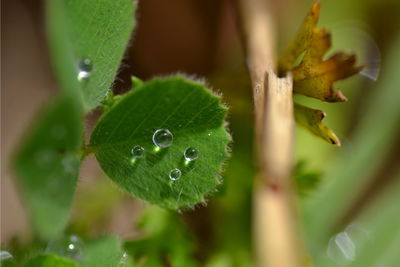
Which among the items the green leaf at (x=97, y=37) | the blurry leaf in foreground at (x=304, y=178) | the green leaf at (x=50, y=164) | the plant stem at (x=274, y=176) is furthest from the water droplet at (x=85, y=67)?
the blurry leaf in foreground at (x=304, y=178)

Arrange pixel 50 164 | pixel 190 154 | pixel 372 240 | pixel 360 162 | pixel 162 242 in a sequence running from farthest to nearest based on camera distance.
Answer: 1. pixel 360 162
2. pixel 372 240
3. pixel 162 242
4. pixel 190 154
5. pixel 50 164

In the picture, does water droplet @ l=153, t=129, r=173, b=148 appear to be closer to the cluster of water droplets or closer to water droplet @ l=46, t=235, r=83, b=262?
the cluster of water droplets

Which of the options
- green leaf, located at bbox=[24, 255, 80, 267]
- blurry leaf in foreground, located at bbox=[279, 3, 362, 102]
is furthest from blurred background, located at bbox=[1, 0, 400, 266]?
green leaf, located at bbox=[24, 255, 80, 267]

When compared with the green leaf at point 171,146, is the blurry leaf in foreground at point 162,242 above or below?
below

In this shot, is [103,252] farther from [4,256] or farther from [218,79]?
[218,79]

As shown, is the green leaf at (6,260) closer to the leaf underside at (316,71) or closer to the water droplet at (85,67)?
the water droplet at (85,67)

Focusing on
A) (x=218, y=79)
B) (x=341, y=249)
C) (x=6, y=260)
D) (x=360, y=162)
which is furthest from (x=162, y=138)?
(x=360, y=162)
